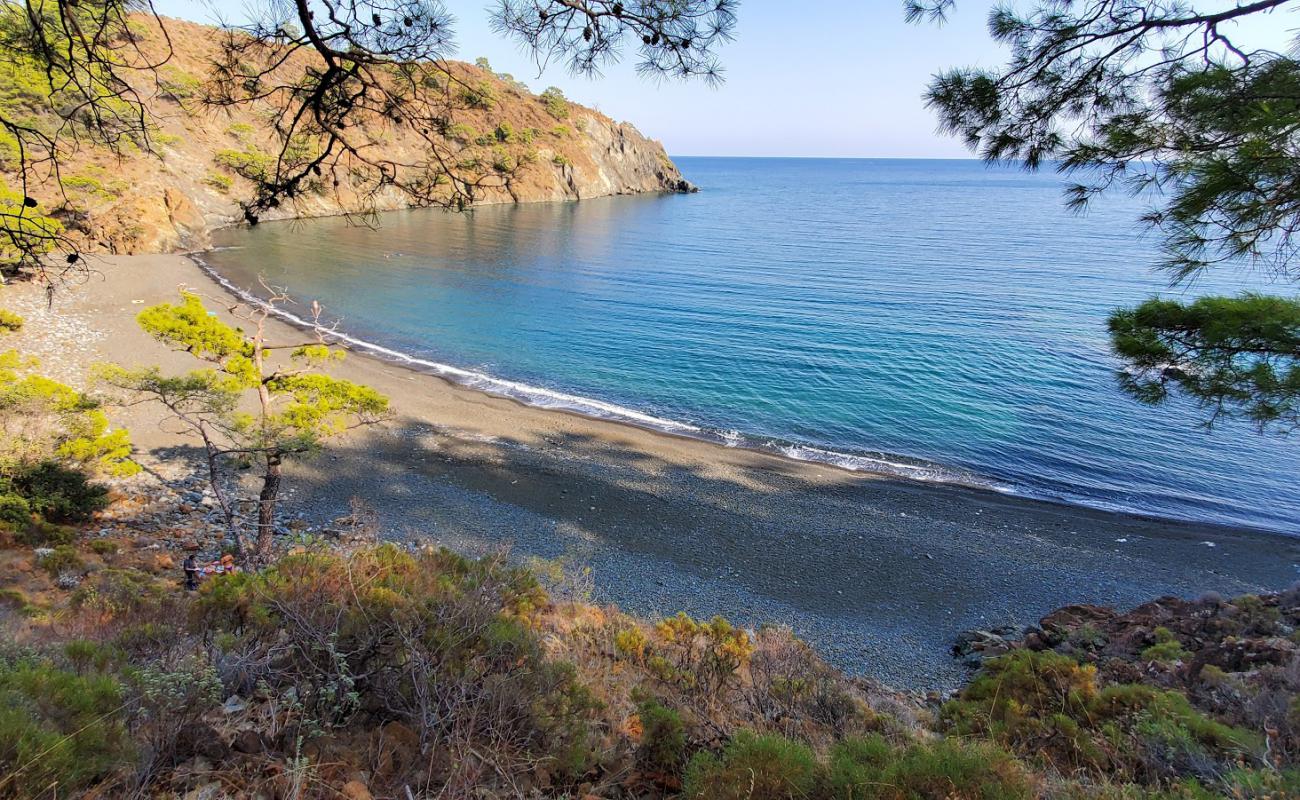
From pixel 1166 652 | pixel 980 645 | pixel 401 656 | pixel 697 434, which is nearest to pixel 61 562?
pixel 401 656

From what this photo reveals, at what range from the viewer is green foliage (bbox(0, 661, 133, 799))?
2.35 meters

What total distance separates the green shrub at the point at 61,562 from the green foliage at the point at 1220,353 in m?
13.3

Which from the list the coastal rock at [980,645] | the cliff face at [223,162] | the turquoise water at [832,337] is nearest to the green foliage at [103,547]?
the cliff face at [223,162]

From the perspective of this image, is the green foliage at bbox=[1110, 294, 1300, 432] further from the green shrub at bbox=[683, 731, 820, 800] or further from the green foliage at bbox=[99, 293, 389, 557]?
the green foliage at bbox=[99, 293, 389, 557]

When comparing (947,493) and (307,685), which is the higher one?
(307,685)

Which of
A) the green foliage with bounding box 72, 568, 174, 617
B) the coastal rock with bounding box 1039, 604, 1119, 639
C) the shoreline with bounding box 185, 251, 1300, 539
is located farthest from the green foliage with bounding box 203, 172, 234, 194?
the coastal rock with bounding box 1039, 604, 1119, 639

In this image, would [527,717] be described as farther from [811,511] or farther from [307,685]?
[811,511]

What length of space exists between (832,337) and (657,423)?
10636mm

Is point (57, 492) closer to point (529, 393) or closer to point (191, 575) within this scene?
point (191, 575)

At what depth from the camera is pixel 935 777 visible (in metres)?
3.08

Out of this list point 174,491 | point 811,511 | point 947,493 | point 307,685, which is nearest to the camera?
point 307,685

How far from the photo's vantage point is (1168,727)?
4344 mm

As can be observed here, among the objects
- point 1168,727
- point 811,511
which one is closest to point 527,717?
point 1168,727

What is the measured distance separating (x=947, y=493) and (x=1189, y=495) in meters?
6.10
